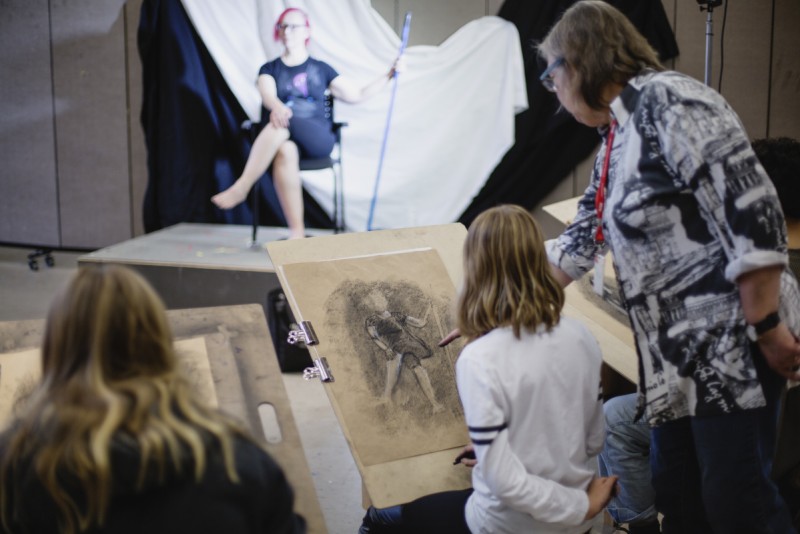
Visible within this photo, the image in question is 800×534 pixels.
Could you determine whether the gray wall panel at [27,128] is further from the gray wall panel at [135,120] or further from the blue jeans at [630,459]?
the blue jeans at [630,459]

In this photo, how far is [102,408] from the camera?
1076mm

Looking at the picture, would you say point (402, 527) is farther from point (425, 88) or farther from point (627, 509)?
point (425, 88)

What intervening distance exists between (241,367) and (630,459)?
104 centimetres

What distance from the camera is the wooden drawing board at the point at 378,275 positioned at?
1.92 metres

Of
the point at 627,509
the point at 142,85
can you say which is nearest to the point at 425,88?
the point at 142,85

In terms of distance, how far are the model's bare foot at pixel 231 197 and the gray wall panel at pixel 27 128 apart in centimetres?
168

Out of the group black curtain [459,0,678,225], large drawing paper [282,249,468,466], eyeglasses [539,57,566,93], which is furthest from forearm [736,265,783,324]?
black curtain [459,0,678,225]

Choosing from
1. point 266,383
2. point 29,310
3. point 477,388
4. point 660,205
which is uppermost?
point 660,205

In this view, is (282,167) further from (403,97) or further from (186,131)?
(403,97)

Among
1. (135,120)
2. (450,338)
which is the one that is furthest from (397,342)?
(135,120)

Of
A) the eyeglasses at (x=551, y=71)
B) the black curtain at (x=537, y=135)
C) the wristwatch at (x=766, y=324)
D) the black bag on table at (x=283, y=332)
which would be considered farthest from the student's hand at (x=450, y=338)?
the black curtain at (x=537, y=135)

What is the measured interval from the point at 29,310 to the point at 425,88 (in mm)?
2757

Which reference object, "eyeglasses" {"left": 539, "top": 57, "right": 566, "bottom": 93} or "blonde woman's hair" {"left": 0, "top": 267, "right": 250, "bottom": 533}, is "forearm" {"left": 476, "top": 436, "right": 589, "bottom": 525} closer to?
"blonde woman's hair" {"left": 0, "top": 267, "right": 250, "bottom": 533}

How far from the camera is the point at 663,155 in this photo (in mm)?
1577
